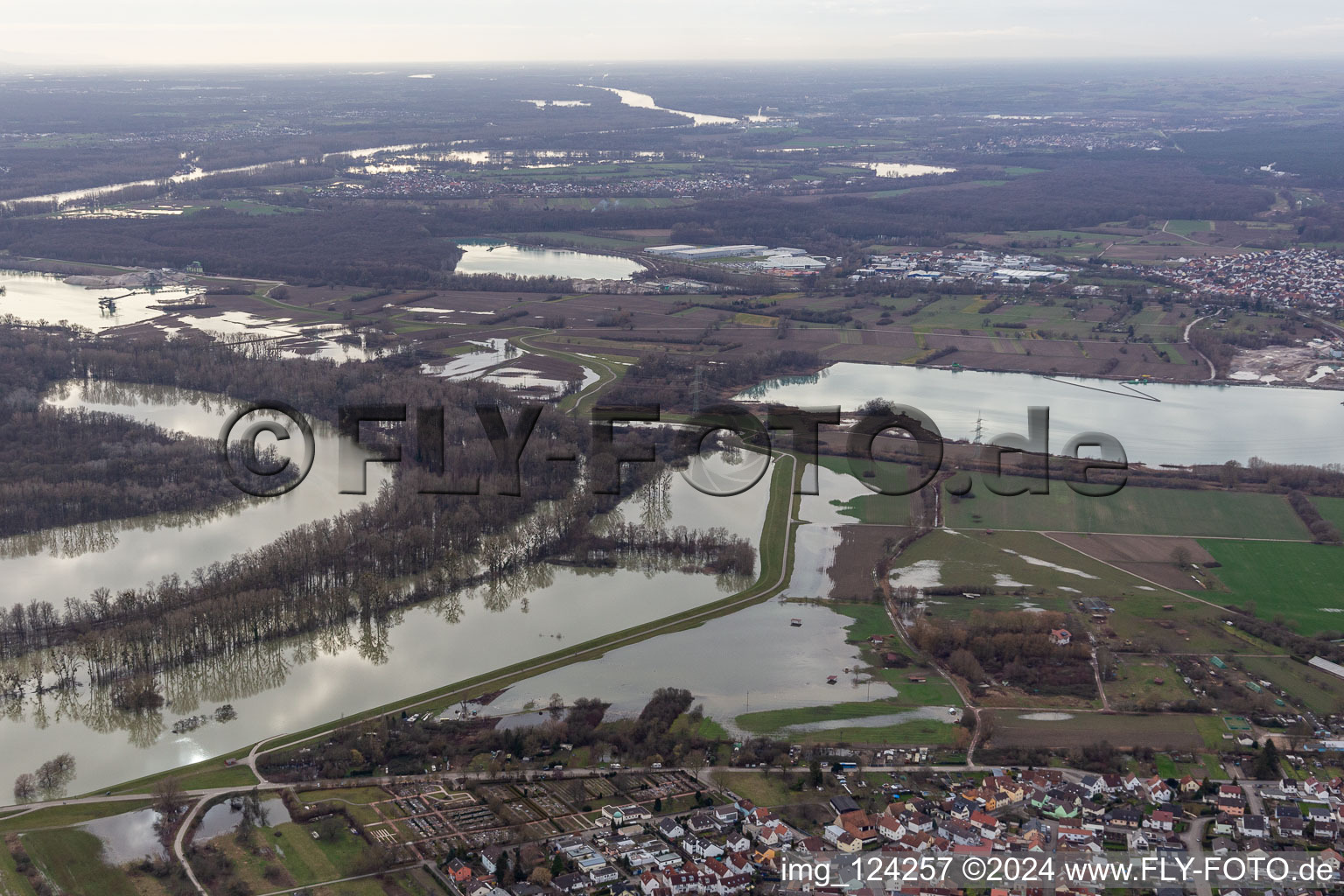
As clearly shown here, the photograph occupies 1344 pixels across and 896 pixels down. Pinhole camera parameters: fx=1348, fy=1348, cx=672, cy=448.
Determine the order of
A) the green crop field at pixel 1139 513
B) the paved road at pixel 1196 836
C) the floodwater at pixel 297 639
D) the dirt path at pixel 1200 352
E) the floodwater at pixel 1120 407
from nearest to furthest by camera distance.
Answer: the paved road at pixel 1196 836 < the floodwater at pixel 297 639 < the green crop field at pixel 1139 513 < the floodwater at pixel 1120 407 < the dirt path at pixel 1200 352

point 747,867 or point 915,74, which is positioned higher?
point 915,74

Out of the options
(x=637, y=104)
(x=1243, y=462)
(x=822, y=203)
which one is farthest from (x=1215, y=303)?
(x=637, y=104)

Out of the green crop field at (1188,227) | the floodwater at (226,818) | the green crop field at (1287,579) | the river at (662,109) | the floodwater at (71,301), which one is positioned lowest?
the floodwater at (226,818)

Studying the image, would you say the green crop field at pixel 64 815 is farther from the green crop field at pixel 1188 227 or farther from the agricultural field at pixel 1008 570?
the green crop field at pixel 1188 227

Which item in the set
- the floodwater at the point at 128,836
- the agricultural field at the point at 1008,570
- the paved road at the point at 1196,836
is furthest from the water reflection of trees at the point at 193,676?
the paved road at the point at 1196,836

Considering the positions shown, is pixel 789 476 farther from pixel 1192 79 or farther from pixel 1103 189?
pixel 1192 79

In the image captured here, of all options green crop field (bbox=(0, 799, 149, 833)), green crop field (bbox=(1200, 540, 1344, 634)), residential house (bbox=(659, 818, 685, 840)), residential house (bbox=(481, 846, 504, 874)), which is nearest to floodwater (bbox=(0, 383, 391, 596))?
green crop field (bbox=(0, 799, 149, 833))
